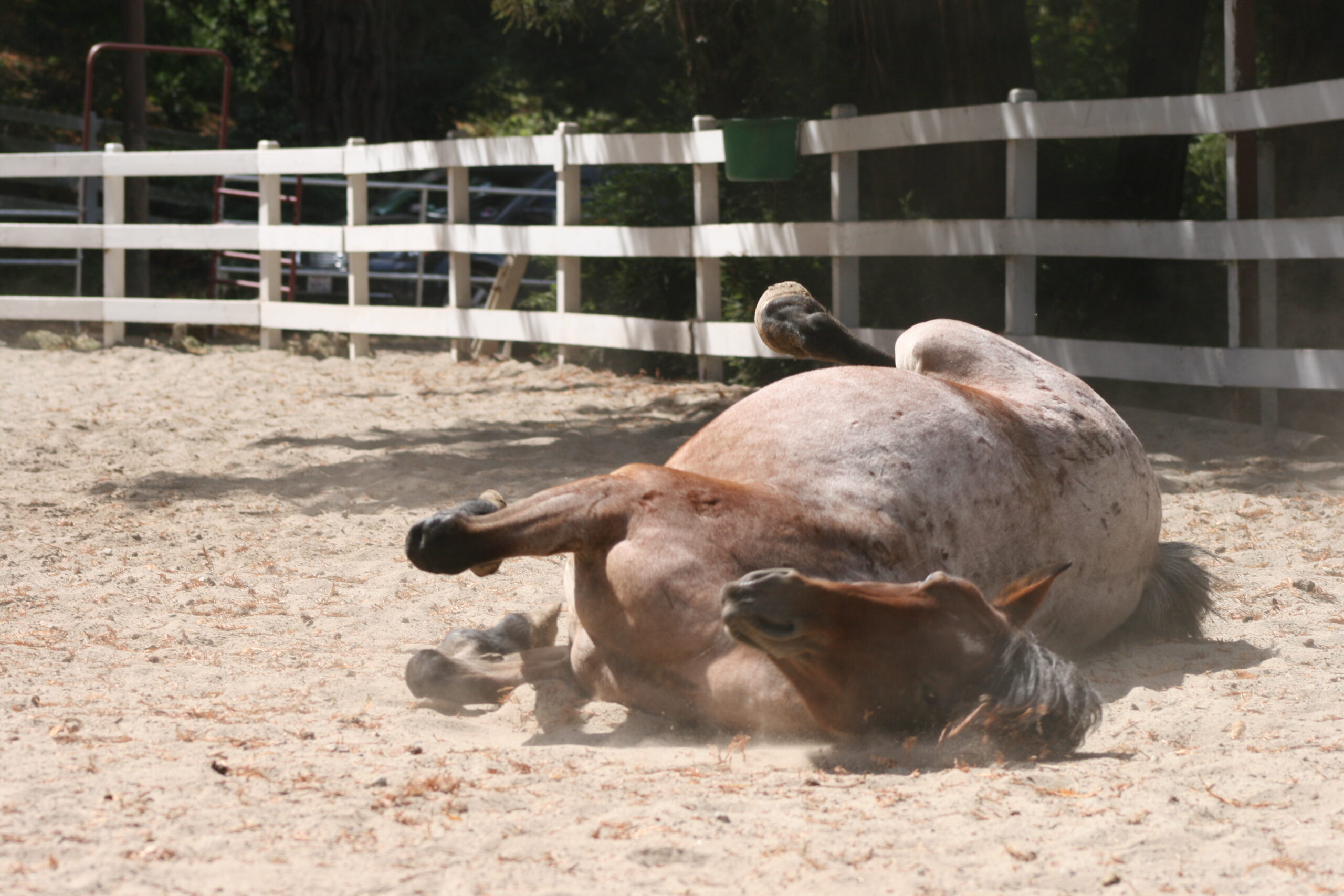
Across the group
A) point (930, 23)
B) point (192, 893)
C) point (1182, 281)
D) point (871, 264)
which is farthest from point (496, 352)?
point (192, 893)

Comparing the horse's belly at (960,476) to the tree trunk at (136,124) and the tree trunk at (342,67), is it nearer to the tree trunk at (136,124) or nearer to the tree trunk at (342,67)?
the tree trunk at (136,124)

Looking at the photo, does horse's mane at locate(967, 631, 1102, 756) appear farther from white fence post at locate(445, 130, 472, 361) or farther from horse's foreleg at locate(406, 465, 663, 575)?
white fence post at locate(445, 130, 472, 361)

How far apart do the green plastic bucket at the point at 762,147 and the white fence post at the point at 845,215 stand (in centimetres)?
30

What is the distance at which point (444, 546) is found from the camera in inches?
121

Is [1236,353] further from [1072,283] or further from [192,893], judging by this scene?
[192,893]

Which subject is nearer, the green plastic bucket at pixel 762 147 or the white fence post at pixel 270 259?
the green plastic bucket at pixel 762 147

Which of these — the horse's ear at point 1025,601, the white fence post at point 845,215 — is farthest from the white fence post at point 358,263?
the horse's ear at point 1025,601

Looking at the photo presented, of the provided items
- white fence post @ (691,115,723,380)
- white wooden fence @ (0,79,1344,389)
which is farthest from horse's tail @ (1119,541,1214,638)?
white fence post @ (691,115,723,380)

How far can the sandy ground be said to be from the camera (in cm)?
231

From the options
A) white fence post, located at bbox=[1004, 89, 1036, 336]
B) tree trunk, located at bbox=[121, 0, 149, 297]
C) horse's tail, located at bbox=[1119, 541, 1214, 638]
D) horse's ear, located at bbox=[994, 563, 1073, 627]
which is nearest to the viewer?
horse's ear, located at bbox=[994, 563, 1073, 627]

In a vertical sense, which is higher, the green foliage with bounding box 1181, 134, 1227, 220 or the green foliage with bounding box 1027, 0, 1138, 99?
the green foliage with bounding box 1027, 0, 1138, 99

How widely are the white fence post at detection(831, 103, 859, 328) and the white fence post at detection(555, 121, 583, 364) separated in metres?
2.33

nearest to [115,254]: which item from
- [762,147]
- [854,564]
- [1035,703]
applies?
[762,147]

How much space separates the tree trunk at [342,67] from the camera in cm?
1667
